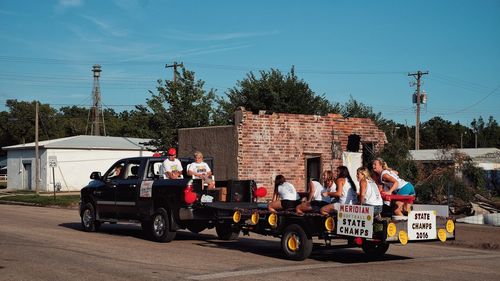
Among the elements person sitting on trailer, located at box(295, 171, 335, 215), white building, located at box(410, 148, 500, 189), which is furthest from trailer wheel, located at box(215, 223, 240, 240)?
white building, located at box(410, 148, 500, 189)

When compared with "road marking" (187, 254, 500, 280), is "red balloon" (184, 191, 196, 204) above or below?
above

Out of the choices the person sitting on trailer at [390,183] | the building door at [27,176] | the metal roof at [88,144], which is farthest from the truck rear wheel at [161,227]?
the building door at [27,176]

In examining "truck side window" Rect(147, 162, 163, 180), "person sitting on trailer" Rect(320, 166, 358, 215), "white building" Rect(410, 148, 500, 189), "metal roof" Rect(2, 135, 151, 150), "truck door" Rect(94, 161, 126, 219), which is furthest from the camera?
"metal roof" Rect(2, 135, 151, 150)

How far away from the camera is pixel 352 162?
86.6 ft

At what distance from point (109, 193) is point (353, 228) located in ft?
24.5

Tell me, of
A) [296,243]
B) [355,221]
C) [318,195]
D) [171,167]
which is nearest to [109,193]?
A: [171,167]

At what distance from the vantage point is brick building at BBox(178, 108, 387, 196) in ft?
81.8

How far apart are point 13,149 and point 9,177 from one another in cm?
248

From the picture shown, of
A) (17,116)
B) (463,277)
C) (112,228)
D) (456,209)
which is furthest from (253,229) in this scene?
(17,116)

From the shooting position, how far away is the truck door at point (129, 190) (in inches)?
617

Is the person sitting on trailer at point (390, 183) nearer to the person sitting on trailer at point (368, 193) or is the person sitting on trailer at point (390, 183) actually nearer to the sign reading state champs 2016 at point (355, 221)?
the person sitting on trailer at point (368, 193)

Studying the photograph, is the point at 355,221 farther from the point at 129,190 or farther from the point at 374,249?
the point at 129,190

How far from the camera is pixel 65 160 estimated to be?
49625 mm

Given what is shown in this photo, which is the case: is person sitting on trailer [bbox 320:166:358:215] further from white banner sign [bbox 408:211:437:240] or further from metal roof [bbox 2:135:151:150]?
metal roof [bbox 2:135:151:150]
